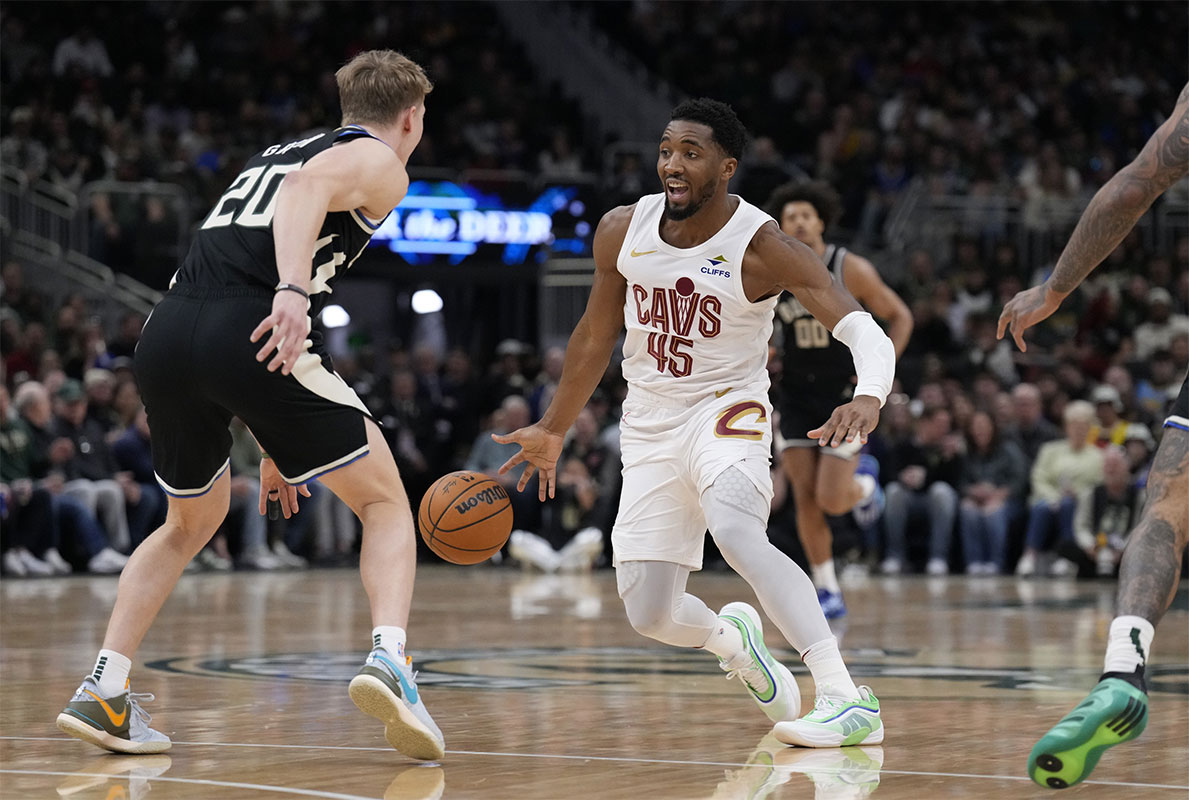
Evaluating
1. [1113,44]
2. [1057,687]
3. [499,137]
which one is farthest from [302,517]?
[1113,44]

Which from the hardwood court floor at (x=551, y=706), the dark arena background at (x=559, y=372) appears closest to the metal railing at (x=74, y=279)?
the dark arena background at (x=559, y=372)

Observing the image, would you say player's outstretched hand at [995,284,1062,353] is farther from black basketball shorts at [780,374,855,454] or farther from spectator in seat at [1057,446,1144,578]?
spectator in seat at [1057,446,1144,578]

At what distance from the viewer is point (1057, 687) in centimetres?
638

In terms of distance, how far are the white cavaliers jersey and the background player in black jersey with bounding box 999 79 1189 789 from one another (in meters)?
1.06

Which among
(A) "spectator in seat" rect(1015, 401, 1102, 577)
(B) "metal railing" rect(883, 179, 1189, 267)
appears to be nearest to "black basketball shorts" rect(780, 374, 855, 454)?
(A) "spectator in seat" rect(1015, 401, 1102, 577)

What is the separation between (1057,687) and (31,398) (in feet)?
32.6

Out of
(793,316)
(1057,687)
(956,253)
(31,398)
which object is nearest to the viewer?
(1057,687)

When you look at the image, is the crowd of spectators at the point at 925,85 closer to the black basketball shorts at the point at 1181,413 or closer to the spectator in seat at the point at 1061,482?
the spectator in seat at the point at 1061,482

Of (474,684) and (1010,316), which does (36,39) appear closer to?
Result: (474,684)

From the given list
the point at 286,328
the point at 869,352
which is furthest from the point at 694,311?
the point at 286,328

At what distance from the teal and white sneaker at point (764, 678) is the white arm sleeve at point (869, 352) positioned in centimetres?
102

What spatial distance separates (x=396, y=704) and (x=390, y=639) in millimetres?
207

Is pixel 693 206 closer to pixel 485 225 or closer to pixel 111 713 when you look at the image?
pixel 111 713

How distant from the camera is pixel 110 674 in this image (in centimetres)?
466
